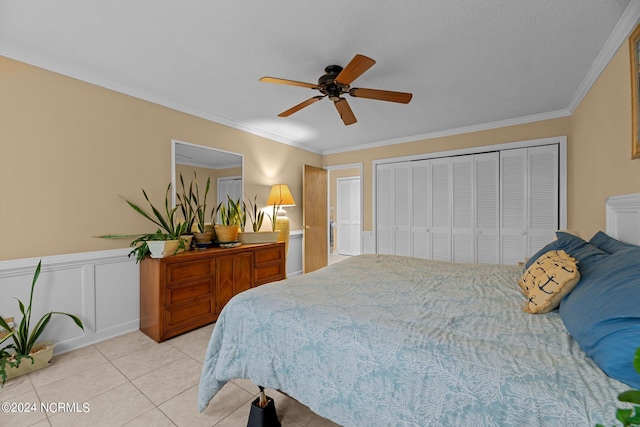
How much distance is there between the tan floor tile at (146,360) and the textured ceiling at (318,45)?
248 cm

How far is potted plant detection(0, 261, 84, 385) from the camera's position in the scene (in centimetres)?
192

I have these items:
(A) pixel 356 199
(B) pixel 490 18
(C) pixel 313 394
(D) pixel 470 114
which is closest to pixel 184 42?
(B) pixel 490 18

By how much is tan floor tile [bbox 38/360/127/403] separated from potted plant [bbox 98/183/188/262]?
3.23 feet

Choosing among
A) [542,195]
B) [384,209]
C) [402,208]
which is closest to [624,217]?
[542,195]

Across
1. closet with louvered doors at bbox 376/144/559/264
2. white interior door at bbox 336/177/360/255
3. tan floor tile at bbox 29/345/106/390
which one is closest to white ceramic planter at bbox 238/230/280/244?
tan floor tile at bbox 29/345/106/390

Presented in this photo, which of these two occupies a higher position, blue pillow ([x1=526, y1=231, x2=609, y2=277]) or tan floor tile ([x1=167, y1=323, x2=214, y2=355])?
blue pillow ([x1=526, y1=231, x2=609, y2=277])

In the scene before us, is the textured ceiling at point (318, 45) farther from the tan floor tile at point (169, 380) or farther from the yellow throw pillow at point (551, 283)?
the tan floor tile at point (169, 380)

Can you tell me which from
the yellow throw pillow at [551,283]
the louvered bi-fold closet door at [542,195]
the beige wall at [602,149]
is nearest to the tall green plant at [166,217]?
the yellow throw pillow at [551,283]

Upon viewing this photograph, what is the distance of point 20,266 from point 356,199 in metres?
6.20

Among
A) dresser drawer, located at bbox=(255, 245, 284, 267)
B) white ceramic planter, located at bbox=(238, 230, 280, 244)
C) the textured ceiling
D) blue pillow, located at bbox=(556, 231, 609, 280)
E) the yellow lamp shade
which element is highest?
the textured ceiling

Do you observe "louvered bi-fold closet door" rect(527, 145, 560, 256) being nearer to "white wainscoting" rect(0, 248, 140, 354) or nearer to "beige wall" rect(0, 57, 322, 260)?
"beige wall" rect(0, 57, 322, 260)

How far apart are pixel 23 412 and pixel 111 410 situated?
52 centimetres

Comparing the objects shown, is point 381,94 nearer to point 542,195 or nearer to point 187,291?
point 187,291

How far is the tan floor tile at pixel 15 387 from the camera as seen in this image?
177cm
